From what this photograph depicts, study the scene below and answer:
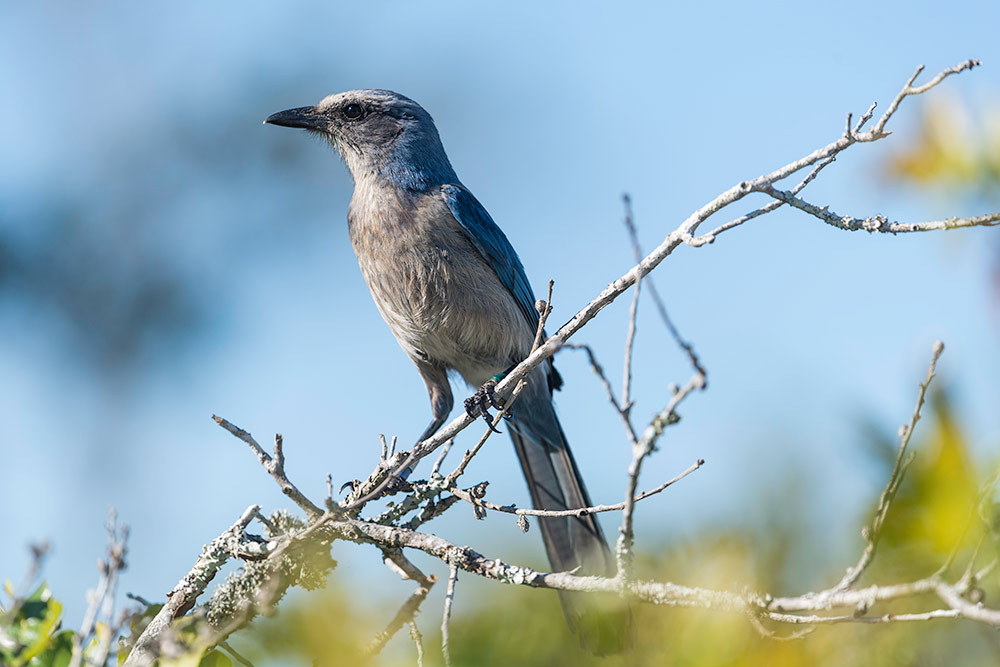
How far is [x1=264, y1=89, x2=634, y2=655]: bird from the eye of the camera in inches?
189

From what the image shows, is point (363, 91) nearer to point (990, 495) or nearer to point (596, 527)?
point (596, 527)

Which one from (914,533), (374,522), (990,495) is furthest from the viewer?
(374,522)

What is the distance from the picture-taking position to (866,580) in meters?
1.90

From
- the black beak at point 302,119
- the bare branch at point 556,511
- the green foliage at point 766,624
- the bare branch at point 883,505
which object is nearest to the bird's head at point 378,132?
the black beak at point 302,119

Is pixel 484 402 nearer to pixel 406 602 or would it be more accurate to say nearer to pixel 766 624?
pixel 406 602

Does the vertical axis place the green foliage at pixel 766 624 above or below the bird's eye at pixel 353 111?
below

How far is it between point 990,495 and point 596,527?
3083mm

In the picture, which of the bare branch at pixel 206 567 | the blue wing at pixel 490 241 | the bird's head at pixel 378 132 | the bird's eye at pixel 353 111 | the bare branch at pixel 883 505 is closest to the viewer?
the bare branch at pixel 883 505

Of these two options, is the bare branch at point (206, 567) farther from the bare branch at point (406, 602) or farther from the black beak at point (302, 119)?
the black beak at point (302, 119)

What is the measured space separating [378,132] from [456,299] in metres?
1.43

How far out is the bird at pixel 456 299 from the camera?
4.81m

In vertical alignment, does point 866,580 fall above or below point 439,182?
below

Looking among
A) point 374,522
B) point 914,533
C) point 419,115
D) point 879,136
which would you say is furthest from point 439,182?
point 914,533

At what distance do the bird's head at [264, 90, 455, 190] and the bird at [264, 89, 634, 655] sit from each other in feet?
0.04
